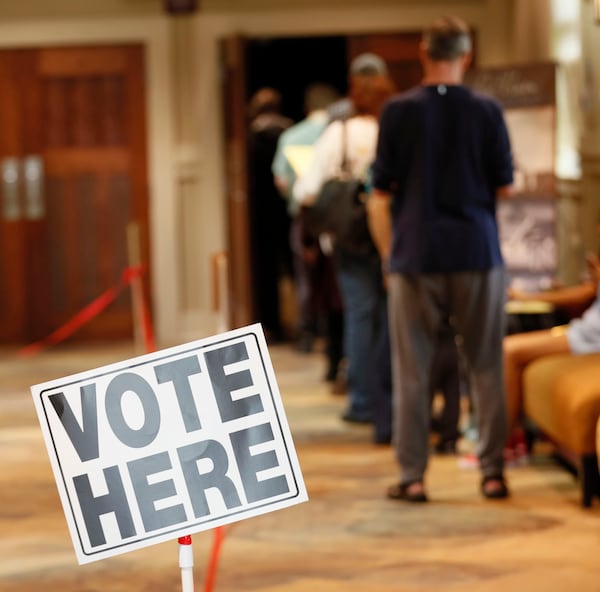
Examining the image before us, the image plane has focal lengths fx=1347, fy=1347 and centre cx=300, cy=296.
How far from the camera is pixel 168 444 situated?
2.52m

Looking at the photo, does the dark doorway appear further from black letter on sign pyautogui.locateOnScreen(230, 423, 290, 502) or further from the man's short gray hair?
black letter on sign pyautogui.locateOnScreen(230, 423, 290, 502)

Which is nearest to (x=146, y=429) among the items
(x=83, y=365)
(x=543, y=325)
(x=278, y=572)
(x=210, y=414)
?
(x=210, y=414)

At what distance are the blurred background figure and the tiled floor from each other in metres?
3.56

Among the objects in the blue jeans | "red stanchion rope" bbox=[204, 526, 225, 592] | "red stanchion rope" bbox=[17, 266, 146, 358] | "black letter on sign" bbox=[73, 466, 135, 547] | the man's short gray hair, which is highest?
the man's short gray hair

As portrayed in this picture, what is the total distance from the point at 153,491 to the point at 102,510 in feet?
0.33

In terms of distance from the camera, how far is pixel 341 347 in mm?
7328

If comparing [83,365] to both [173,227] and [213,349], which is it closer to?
[173,227]

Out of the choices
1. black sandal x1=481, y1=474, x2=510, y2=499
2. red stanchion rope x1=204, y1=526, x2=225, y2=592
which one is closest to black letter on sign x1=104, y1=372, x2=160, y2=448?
red stanchion rope x1=204, y1=526, x2=225, y2=592

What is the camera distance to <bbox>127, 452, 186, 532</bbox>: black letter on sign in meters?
2.49

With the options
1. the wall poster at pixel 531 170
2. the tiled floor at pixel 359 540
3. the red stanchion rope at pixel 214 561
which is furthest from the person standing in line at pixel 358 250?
the red stanchion rope at pixel 214 561

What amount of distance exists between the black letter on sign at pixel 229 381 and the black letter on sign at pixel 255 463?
4 centimetres

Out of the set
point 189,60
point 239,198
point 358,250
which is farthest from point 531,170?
point 189,60

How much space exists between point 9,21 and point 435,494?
19.4 feet

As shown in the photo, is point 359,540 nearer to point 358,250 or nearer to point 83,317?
point 358,250
